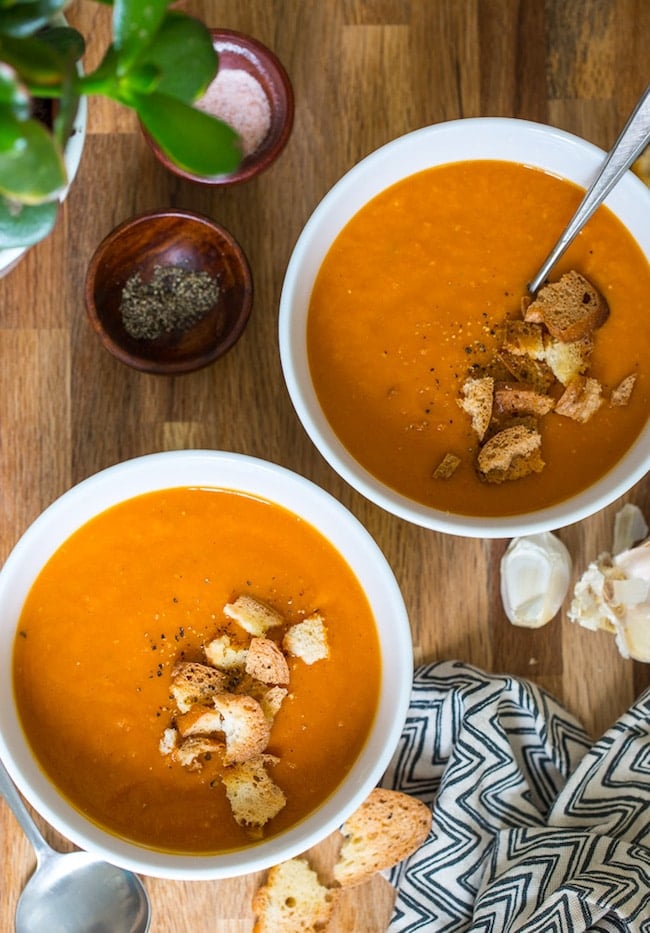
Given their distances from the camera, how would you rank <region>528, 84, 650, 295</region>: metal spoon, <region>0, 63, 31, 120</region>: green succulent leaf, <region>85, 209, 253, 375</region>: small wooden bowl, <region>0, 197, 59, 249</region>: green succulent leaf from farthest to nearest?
<region>85, 209, 253, 375</region>: small wooden bowl, <region>528, 84, 650, 295</region>: metal spoon, <region>0, 197, 59, 249</region>: green succulent leaf, <region>0, 63, 31, 120</region>: green succulent leaf

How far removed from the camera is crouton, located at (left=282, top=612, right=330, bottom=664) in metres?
1.69

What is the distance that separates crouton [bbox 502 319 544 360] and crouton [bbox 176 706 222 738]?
739 millimetres

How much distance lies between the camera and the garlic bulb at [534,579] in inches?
75.1

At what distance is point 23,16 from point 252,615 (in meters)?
0.95

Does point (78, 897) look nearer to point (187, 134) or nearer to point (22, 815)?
point (22, 815)

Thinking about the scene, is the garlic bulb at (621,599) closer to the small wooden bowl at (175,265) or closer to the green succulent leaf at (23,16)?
the small wooden bowl at (175,265)

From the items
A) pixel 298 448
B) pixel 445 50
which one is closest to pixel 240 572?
pixel 298 448

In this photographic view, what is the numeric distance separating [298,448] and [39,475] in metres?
0.46

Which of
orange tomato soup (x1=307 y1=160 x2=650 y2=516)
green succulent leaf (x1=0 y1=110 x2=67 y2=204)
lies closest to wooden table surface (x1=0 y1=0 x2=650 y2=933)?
orange tomato soup (x1=307 y1=160 x2=650 y2=516)

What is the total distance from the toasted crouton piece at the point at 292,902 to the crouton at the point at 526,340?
3.13 feet

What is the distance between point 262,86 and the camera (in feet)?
6.10

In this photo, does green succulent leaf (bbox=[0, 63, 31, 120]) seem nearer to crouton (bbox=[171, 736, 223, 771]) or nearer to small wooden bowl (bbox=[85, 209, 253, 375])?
small wooden bowl (bbox=[85, 209, 253, 375])

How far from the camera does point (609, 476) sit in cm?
172

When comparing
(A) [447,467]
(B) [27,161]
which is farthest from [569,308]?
(B) [27,161]
